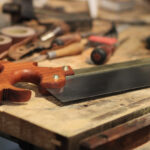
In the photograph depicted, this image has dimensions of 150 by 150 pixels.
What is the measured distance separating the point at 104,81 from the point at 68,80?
0.14 metres

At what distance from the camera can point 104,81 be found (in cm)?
132

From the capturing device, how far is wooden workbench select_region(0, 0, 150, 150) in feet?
3.30

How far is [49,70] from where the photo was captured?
1.26 metres

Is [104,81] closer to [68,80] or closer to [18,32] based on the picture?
[68,80]

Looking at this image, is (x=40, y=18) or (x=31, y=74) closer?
(x=31, y=74)

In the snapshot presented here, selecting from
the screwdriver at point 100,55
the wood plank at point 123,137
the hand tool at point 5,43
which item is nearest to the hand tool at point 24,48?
the hand tool at point 5,43

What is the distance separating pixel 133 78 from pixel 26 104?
44 cm

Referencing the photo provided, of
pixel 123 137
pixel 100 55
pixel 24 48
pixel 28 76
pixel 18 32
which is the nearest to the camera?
pixel 123 137

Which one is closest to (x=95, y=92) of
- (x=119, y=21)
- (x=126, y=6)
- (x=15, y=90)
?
(x=15, y=90)

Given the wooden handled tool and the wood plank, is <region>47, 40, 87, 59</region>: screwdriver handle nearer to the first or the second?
the wooden handled tool

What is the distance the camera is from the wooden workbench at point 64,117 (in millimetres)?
1007

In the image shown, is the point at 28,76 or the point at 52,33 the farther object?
the point at 52,33

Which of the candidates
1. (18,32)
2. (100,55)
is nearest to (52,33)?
(18,32)

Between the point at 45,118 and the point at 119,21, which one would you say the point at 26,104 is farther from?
the point at 119,21
